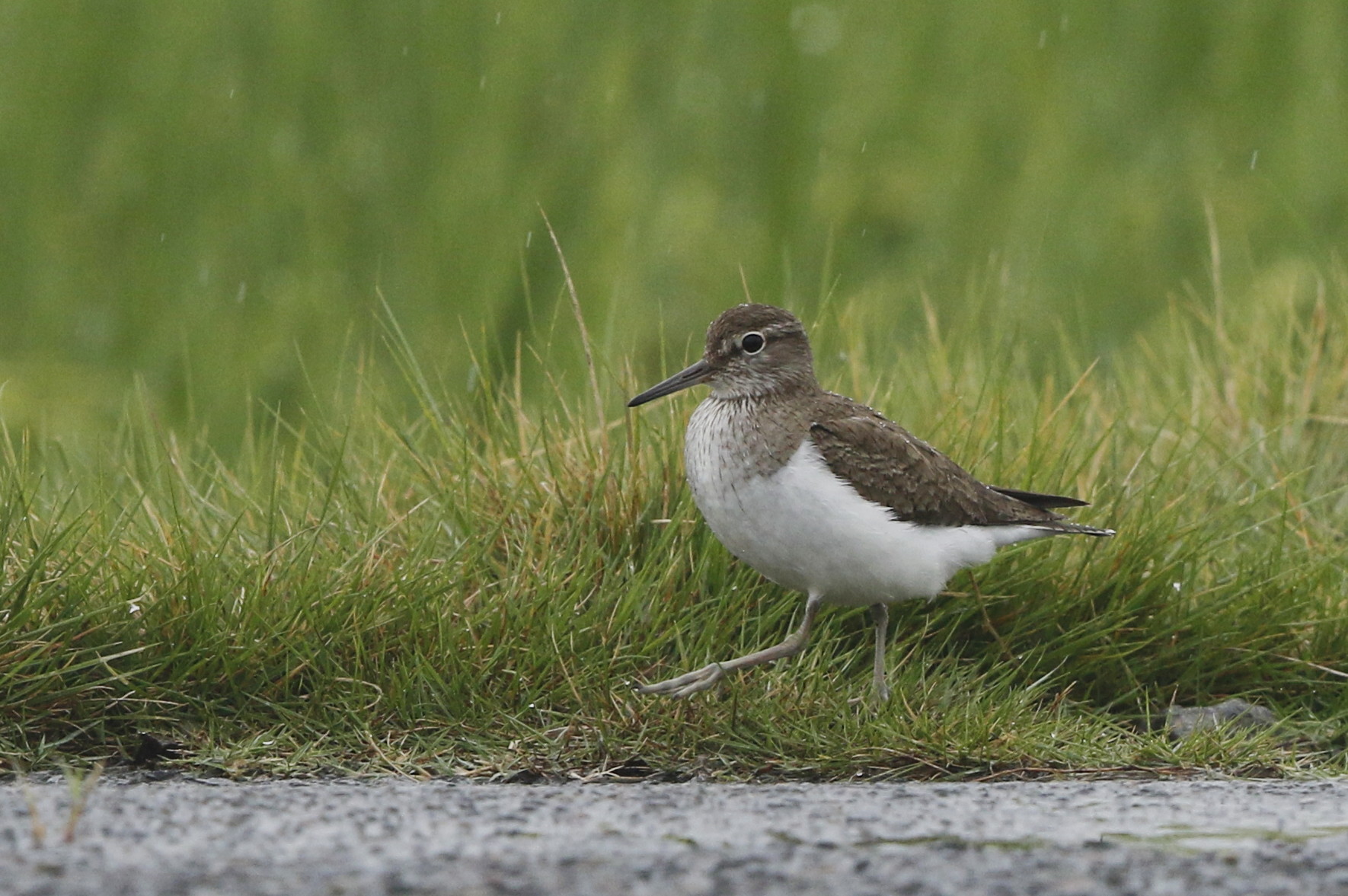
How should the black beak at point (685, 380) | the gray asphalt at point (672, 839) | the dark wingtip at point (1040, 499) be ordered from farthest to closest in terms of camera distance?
the black beak at point (685, 380) < the dark wingtip at point (1040, 499) < the gray asphalt at point (672, 839)

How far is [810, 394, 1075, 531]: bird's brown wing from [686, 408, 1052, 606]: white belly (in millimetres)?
73

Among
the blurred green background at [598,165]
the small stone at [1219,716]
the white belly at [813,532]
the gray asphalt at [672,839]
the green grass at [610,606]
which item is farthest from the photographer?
the blurred green background at [598,165]

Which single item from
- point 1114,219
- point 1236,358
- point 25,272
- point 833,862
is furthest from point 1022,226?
point 833,862

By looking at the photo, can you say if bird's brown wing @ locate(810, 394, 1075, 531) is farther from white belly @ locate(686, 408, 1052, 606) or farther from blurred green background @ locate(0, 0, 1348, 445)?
blurred green background @ locate(0, 0, 1348, 445)

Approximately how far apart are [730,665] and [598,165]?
7554 mm

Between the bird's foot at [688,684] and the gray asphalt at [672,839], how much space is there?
0.51 m

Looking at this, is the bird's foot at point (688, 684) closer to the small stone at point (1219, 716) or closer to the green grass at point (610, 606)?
the green grass at point (610, 606)

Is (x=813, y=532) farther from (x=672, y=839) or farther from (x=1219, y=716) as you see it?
(x=672, y=839)

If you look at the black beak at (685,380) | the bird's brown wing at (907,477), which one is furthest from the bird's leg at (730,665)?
the black beak at (685,380)

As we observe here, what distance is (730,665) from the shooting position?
570 cm

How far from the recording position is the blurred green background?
1212 cm

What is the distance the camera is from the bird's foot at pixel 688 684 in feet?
18.3

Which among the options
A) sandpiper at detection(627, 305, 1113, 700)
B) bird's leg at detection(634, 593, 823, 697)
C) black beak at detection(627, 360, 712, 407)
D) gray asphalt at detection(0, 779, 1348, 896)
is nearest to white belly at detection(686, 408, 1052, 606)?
sandpiper at detection(627, 305, 1113, 700)

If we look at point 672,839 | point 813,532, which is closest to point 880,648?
point 813,532
